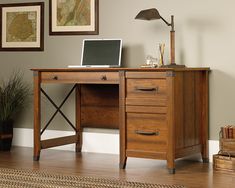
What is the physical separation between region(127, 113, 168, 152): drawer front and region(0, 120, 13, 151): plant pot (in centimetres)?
142

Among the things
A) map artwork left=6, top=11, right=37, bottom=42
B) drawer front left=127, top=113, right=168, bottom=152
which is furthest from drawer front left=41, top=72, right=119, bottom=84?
map artwork left=6, top=11, right=37, bottom=42

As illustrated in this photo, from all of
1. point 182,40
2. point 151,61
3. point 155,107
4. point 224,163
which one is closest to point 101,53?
point 151,61

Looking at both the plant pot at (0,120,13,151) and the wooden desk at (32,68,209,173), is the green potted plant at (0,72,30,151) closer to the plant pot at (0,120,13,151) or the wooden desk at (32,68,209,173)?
the plant pot at (0,120,13,151)

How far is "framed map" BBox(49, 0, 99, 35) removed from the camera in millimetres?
5164

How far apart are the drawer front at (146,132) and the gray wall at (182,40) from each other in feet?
2.18

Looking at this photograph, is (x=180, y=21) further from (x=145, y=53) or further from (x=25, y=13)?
(x=25, y=13)

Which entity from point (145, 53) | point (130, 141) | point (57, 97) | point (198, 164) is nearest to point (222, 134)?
point (198, 164)

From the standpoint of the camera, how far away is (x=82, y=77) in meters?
4.53

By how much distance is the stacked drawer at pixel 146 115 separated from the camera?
13.7ft

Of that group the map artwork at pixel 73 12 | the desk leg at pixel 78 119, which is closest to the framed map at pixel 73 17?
the map artwork at pixel 73 12

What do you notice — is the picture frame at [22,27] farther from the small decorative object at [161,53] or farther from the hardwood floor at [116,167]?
the small decorative object at [161,53]

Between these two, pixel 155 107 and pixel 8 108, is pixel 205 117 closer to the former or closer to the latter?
pixel 155 107

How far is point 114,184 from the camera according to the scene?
3.71 m

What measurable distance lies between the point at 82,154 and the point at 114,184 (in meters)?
1.42
